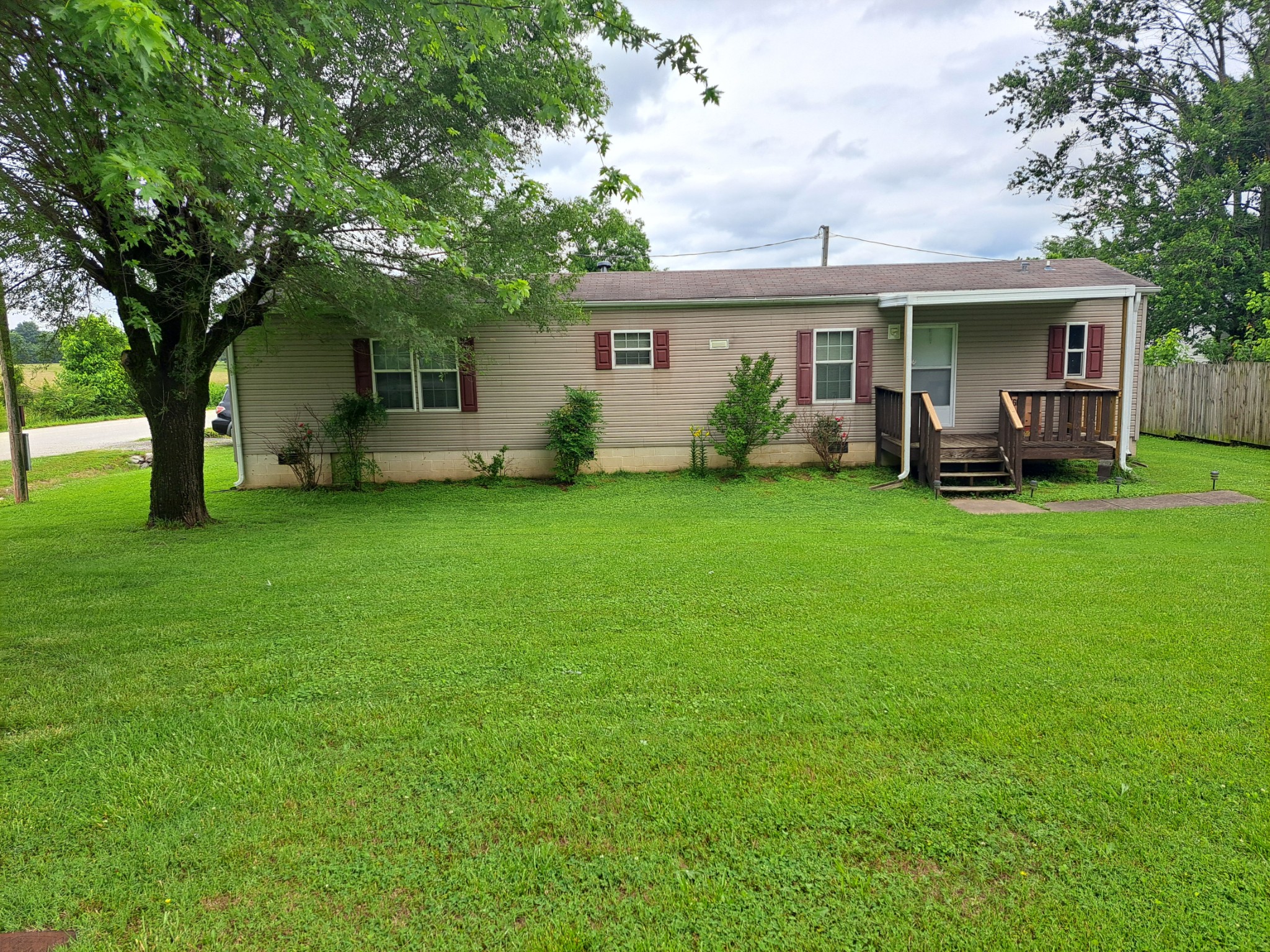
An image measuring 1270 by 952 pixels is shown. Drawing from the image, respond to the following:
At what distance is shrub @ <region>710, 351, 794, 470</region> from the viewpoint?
10805mm

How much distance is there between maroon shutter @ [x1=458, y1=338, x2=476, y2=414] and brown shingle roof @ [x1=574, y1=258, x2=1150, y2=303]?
2042 millimetres

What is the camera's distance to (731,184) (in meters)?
26.9

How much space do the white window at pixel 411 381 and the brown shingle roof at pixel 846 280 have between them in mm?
2634

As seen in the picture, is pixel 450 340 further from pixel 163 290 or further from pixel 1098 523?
pixel 1098 523

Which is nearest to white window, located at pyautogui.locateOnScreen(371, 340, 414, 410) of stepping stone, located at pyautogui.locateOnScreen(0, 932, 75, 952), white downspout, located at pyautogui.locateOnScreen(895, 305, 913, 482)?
white downspout, located at pyautogui.locateOnScreen(895, 305, 913, 482)

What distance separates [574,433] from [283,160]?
23.1ft

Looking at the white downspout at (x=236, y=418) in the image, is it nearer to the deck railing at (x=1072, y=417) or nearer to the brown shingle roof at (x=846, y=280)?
the brown shingle roof at (x=846, y=280)

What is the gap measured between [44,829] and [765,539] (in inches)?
219

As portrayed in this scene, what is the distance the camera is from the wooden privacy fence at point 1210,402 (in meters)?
12.9

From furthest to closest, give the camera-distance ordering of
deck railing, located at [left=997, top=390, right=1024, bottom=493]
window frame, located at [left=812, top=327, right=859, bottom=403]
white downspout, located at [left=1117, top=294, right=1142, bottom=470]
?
window frame, located at [left=812, top=327, right=859, bottom=403]
white downspout, located at [left=1117, top=294, right=1142, bottom=470]
deck railing, located at [left=997, top=390, right=1024, bottom=493]

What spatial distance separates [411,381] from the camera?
11.3 meters

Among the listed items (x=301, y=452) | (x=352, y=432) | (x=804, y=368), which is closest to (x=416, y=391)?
(x=352, y=432)

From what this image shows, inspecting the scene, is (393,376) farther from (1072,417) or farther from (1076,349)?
(1076,349)

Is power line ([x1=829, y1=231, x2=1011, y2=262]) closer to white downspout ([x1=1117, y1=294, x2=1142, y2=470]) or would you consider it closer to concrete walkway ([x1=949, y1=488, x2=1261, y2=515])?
white downspout ([x1=1117, y1=294, x2=1142, y2=470])
